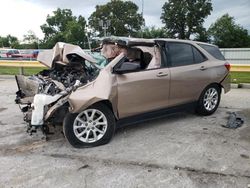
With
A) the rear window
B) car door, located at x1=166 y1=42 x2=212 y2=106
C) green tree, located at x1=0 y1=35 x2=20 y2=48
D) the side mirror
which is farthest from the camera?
green tree, located at x1=0 y1=35 x2=20 y2=48

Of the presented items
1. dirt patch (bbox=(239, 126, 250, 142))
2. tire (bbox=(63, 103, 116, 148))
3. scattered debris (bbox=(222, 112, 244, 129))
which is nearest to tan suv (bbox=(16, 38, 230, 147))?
tire (bbox=(63, 103, 116, 148))

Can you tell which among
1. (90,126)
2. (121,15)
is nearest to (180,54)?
(90,126)

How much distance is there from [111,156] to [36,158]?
3.54 ft

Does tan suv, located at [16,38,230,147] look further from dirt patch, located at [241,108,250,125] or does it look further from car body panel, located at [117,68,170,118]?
dirt patch, located at [241,108,250,125]

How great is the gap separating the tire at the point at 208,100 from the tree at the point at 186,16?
65705 mm

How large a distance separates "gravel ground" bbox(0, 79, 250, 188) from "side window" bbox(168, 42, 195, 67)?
1.22 m

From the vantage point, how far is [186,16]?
71000 mm

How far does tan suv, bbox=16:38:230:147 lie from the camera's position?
4.50 metres

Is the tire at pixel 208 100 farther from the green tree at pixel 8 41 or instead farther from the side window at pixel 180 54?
the green tree at pixel 8 41

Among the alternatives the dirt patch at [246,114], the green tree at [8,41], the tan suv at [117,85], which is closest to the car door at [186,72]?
the tan suv at [117,85]

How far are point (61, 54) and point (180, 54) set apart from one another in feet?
7.56

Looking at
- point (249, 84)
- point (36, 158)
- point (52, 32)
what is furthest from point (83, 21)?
point (36, 158)

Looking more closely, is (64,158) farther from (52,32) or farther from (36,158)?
(52,32)

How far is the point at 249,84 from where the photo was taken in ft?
34.5
